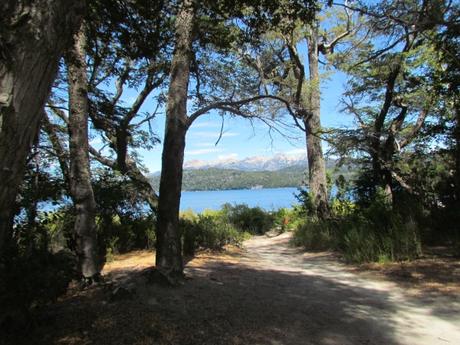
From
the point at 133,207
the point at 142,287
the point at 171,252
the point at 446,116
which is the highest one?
the point at 446,116

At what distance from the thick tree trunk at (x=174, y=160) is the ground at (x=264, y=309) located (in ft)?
1.57

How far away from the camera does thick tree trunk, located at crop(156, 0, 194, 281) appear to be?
21.1 ft

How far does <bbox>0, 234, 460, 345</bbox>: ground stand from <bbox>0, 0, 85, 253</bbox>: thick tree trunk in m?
2.47

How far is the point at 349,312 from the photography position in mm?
5523

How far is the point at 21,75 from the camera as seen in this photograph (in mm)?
1994

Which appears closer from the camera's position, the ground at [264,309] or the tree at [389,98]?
the ground at [264,309]

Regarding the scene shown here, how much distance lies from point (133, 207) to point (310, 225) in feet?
19.6

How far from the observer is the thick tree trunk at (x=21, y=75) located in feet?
6.41

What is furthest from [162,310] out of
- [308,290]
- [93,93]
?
[93,93]

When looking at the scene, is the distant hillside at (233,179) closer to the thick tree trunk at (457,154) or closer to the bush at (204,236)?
the bush at (204,236)

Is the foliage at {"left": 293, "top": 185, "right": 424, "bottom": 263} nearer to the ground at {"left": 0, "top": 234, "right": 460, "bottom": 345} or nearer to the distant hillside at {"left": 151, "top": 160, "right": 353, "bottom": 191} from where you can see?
the ground at {"left": 0, "top": 234, "right": 460, "bottom": 345}

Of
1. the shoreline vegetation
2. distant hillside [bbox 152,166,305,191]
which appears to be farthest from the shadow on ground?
distant hillside [bbox 152,166,305,191]

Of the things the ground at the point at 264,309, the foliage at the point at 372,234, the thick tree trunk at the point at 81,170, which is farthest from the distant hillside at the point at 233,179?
the thick tree trunk at the point at 81,170

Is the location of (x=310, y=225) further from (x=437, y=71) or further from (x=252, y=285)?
(x=252, y=285)
